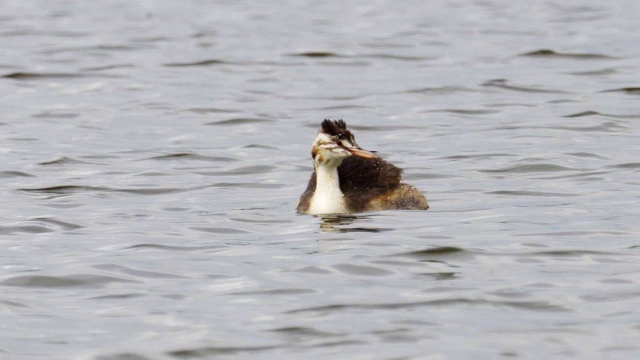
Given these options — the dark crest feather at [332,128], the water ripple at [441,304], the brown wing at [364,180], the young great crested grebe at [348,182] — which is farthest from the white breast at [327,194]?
the water ripple at [441,304]

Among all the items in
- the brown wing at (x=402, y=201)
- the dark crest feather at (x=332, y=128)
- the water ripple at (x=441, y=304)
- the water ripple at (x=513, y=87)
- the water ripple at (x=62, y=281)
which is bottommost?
the water ripple at (x=513, y=87)

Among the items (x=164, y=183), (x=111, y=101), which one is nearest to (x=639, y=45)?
(x=111, y=101)

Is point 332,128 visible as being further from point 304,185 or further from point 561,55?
point 561,55

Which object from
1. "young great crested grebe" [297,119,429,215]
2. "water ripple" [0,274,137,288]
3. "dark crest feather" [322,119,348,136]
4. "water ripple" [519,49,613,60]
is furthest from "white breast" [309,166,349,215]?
"water ripple" [519,49,613,60]

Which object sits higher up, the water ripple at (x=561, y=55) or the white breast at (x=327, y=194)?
the white breast at (x=327, y=194)

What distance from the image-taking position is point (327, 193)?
13.6 meters

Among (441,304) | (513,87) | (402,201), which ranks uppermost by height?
(441,304)

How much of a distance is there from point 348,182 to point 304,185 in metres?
1.85

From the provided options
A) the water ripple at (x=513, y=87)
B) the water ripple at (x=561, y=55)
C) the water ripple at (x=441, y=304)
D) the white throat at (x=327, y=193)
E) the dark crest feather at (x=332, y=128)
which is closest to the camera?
the water ripple at (x=441, y=304)

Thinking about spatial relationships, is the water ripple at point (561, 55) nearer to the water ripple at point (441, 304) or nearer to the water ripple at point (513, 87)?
the water ripple at point (513, 87)

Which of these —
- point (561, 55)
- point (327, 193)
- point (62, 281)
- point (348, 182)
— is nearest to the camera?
point (62, 281)

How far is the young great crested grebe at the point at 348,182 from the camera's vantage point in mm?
13422

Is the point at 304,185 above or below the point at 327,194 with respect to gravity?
below

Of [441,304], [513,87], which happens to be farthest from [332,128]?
[513,87]
